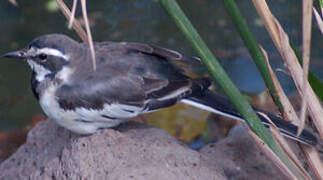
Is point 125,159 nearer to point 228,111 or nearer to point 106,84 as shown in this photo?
point 106,84

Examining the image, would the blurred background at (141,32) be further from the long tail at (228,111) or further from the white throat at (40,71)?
the long tail at (228,111)

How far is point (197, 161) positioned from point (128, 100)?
797 millimetres

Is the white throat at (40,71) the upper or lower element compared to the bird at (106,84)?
upper

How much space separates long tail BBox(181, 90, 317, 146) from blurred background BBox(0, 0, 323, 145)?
2999 millimetres

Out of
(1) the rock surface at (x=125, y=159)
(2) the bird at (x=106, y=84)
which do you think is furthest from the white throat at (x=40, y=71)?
(1) the rock surface at (x=125, y=159)

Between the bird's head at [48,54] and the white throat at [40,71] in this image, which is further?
the white throat at [40,71]

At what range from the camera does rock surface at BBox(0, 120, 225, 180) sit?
4.61m

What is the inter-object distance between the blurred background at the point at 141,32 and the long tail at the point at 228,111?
300cm

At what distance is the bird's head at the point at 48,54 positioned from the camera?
5.23 metres

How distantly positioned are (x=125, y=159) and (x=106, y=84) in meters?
0.72

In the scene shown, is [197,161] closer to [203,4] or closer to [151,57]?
[151,57]

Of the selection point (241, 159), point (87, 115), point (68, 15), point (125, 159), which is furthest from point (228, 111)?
point (68, 15)

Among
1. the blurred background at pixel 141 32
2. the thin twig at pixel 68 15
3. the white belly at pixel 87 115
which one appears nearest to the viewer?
the thin twig at pixel 68 15

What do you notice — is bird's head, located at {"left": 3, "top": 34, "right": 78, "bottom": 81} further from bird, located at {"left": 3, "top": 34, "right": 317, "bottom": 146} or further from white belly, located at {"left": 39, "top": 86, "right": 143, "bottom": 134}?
white belly, located at {"left": 39, "top": 86, "right": 143, "bottom": 134}
